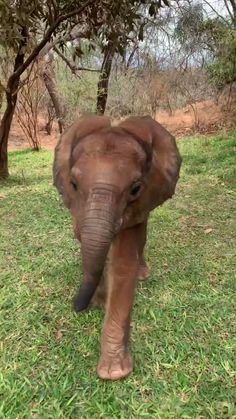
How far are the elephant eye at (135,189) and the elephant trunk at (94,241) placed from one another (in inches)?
6.6

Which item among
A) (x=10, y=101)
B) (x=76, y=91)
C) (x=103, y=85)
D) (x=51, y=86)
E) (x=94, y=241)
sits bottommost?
(x=76, y=91)

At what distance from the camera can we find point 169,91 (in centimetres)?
1425

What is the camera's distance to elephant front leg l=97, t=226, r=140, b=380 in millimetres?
2223

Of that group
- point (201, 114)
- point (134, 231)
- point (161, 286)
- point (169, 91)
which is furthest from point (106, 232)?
point (169, 91)

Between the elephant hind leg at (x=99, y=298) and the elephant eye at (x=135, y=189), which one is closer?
the elephant eye at (x=135, y=189)

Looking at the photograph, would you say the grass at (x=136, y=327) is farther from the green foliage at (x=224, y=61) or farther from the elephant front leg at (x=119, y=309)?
the green foliage at (x=224, y=61)

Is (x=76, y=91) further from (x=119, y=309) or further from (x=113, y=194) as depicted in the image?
(x=113, y=194)

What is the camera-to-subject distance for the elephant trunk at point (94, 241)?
1.76 metres

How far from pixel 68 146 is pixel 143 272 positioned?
1.28 metres

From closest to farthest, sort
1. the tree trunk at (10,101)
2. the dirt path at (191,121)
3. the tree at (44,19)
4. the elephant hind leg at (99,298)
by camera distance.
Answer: the elephant hind leg at (99,298) → the tree at (44,19) → the tree trunk at (10,101) → the dirt path at (191,121)

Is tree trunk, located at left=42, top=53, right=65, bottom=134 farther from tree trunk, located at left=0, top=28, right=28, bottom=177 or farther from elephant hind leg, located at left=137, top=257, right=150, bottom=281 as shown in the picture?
elephant hind leg, located at left=137, top=257, right=150, bottom=281

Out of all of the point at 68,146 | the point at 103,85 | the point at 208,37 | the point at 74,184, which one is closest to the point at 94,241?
the point at 74,184

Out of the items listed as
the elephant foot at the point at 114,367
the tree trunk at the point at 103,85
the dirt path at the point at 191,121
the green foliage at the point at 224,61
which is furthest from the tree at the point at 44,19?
the dirt path at the point at 191,121

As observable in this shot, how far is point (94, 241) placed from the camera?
69.2 inches
